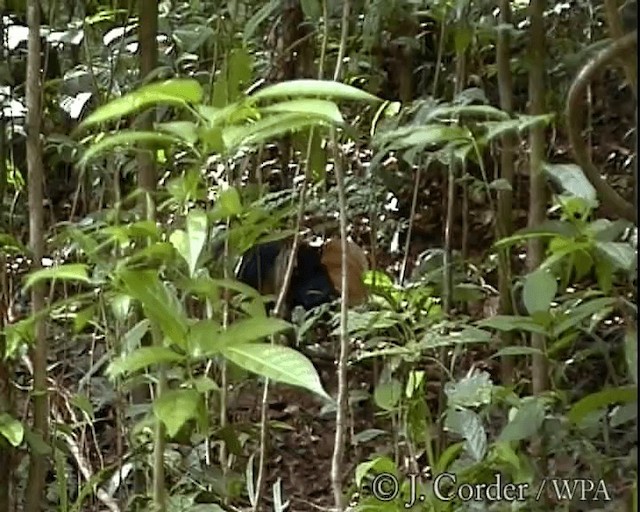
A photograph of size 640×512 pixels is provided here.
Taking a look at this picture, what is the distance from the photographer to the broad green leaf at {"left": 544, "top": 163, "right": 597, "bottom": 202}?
1244mm

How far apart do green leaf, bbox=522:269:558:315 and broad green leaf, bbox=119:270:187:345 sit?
416mm

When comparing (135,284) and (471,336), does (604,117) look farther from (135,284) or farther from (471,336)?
(135,284)

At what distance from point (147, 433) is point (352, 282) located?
28.8 inches

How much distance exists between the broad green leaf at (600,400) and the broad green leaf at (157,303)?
0.45m

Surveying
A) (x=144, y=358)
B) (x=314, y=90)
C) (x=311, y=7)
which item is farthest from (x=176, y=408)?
(x=311, y=7)

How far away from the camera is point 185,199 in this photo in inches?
42.5

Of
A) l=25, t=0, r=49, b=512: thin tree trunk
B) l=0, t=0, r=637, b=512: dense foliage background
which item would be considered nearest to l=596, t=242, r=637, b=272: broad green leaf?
l=0, t=0, r=637, b=512: dense foliage background

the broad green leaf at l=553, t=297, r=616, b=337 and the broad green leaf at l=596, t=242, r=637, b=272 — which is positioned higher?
the broad green leaf at l=596, t=242, r=637, b=272

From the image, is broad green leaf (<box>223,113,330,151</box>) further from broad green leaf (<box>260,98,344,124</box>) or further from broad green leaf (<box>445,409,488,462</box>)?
broad green leaf (<box>445,409,488,462</box>)

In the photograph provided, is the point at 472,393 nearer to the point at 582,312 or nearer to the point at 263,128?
the point at 582,312

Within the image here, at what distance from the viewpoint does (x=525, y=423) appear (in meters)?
1.27

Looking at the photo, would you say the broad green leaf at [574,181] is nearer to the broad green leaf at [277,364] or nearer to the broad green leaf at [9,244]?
the broad green leaf at [277,364]

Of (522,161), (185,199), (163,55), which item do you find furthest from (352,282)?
(185,199)

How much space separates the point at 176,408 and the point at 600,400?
45cm
